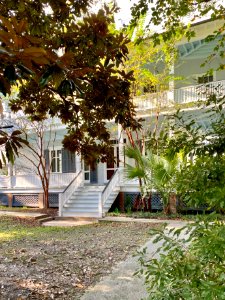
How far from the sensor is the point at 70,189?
52.2 feet

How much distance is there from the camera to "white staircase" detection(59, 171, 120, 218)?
552 inches

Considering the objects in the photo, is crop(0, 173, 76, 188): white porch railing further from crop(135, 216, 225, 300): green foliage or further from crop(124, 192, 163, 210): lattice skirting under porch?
crop(135, 216, 225, 300): green foliage

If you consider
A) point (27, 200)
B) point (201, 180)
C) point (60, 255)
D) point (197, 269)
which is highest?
point (201, 180)

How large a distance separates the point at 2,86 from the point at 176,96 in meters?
14.1

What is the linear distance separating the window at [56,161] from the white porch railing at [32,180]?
89.4 inches

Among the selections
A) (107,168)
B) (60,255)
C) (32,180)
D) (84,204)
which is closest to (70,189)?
(84,204)

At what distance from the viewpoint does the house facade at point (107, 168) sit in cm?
1450

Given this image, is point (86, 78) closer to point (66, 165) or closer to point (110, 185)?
point (110, 185)

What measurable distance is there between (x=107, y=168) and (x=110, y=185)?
13.4 ft

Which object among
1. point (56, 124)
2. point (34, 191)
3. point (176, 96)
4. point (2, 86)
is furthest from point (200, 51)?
point (2, 86)

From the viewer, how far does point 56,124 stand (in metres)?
17.5

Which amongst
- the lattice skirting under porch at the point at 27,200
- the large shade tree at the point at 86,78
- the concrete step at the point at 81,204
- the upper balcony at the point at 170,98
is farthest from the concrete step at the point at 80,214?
the large shade tree at the point at 86,78

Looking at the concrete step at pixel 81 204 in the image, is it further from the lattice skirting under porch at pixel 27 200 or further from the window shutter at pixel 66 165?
the window shutter at pixel 66 165

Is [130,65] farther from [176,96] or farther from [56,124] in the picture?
[56,124]
